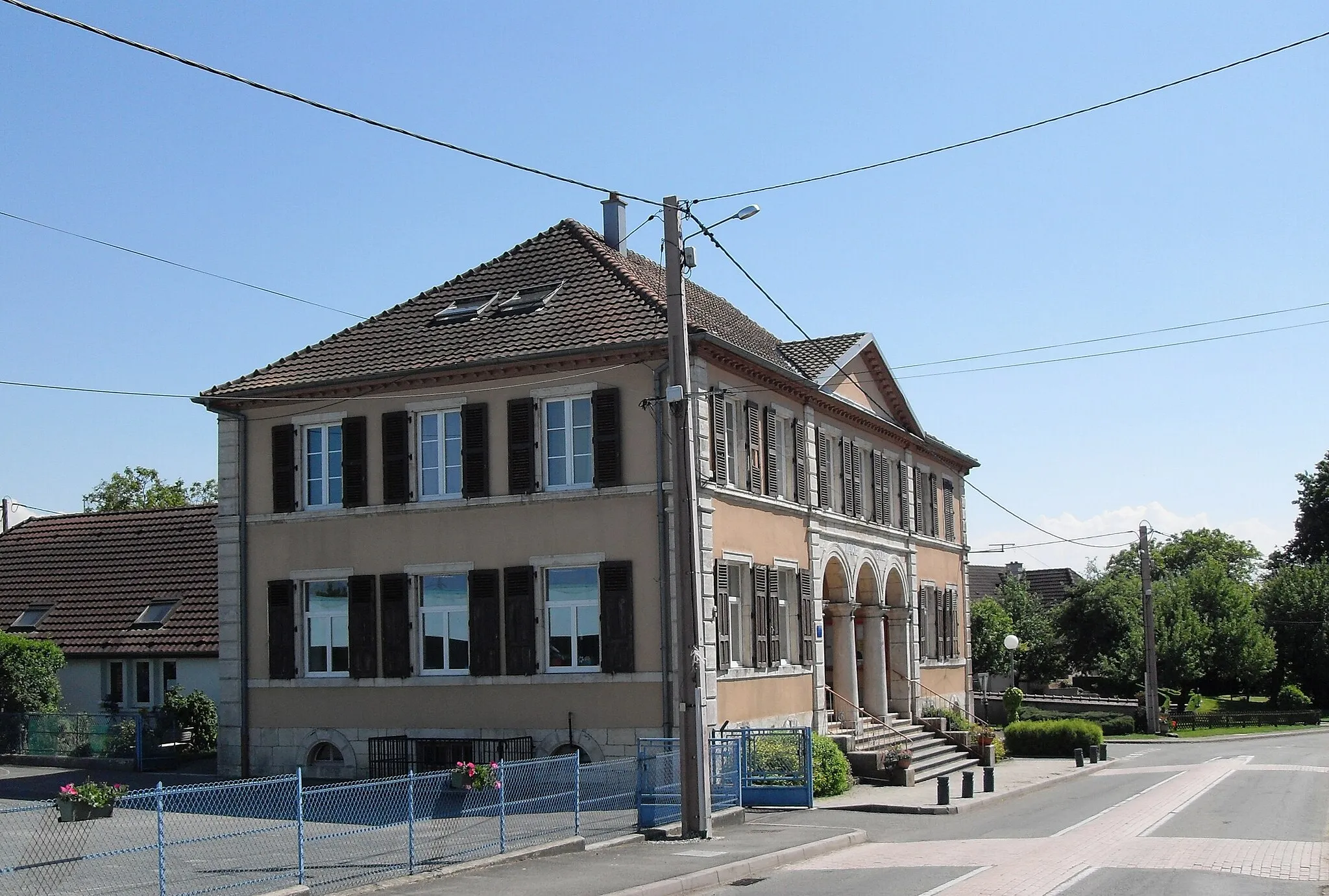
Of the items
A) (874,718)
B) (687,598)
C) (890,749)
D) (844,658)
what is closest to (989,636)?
(874,718)

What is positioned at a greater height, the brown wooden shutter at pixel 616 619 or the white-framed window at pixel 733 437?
the white-framed window at pixel 733 437

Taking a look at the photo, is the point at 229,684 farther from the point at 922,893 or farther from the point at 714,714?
the point at 922,893

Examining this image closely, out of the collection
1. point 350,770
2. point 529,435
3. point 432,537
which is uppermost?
point 529,435

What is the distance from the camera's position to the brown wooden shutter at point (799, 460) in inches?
1144

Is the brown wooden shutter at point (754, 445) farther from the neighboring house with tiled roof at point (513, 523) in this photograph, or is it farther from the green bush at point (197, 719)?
the green bush at point (197, 719)

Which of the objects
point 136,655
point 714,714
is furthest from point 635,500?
point 136,655

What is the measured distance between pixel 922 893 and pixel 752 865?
310 centimetres

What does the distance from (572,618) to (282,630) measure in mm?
6186

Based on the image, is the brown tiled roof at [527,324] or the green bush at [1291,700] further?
the green bush at [1291,700]

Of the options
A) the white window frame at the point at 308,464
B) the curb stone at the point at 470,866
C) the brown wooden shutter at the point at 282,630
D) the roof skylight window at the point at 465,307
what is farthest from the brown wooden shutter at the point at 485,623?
the curb stone at the point at 470,866

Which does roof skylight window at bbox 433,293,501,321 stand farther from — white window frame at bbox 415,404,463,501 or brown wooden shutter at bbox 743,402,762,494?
brown wooden shutter at bbox 743,402,762,494

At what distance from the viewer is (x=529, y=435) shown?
25.2m

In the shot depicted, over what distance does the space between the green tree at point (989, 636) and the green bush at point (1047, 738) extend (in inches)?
766

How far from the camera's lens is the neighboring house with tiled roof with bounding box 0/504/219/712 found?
3281cm
